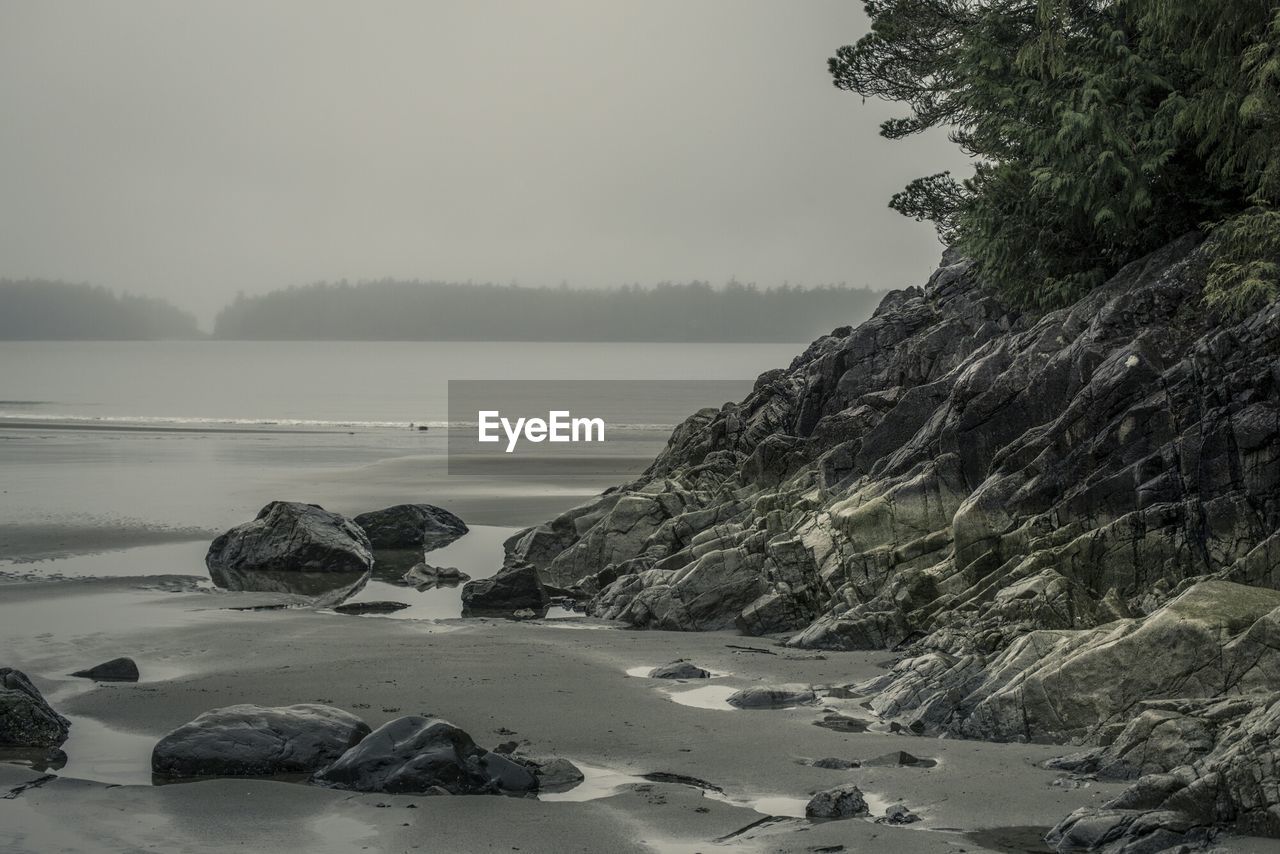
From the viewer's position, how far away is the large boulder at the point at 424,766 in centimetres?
995

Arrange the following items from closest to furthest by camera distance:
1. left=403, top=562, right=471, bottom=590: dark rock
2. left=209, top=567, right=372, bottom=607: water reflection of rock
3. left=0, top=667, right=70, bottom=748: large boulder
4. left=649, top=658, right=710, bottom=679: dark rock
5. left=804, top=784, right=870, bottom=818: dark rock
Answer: left=804, top=784, right=870, bottom=818: dark rock < left=0, top=667, right=70, bottom=748: large boulder < left=649, top=658, right=710, bottom=679: dark rock < left=209, top=567, right=372, bottom=607: water reflection of rock < left=403, top=562, right=471, bottom=590: dark rock

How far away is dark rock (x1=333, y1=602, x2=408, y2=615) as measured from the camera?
19578 millimetres

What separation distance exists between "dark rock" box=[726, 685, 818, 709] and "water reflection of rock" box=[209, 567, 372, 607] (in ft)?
30.6

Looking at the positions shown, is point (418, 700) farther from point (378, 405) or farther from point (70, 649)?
point (378, 405)

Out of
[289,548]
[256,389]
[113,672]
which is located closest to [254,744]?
[113,672]

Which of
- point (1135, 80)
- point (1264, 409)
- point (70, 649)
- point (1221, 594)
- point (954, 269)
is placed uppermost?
point (1135, 80)

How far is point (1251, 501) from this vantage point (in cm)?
1363

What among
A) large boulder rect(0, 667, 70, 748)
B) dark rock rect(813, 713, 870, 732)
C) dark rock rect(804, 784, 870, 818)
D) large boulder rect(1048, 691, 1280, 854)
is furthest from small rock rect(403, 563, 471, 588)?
large boulder rect(1048, 691, 1280, 854)

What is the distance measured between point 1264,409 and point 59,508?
2793 cm

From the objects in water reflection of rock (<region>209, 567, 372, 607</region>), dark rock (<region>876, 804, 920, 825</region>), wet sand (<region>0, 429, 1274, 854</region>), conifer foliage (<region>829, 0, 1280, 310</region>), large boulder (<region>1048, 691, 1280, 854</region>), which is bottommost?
water reflection of rock (<region>209, 567, 372, 607</region>)

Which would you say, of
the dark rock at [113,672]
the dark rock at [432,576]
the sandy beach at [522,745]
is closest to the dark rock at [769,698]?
the sandy beach at [522,745]

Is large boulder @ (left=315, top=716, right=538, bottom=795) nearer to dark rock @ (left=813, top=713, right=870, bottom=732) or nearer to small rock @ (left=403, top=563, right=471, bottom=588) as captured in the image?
dark rock @ (left=813, top=713, right=870, bottom=732)

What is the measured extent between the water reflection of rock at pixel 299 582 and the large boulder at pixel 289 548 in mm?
189

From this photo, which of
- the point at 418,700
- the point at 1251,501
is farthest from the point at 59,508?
the point at 1251,501
